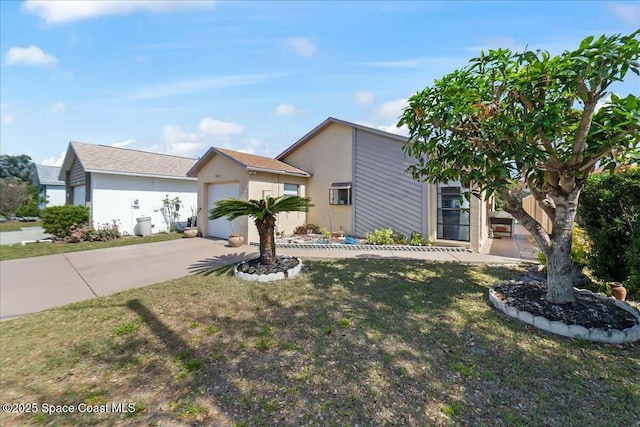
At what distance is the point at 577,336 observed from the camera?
11.8 ft

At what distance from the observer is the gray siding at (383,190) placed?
10.1 meters

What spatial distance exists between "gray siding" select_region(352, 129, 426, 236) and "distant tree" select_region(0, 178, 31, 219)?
25.8 metres

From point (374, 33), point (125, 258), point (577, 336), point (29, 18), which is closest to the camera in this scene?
point (577, 336)

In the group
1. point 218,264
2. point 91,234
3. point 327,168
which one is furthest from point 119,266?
point 327,168

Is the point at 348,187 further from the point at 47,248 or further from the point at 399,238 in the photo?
the point at 47,248

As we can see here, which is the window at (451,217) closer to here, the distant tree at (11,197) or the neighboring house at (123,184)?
the neighboring house at (123,184)

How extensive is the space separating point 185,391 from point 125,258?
7428 mm

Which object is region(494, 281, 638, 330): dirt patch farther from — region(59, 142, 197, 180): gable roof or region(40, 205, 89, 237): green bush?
region(40, 205, 89, 237): green bush

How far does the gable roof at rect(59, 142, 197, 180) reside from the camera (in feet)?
43.2

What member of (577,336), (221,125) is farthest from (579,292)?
(221,125)

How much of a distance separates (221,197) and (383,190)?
6.78 metres

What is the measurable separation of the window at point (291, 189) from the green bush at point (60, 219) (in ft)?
30.5

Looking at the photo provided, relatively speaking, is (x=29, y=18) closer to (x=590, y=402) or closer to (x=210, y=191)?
(x=210, y=191)

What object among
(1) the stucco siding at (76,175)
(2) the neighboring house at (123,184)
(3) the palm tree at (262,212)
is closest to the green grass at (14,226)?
(2) the neighboring house at (123,184)
